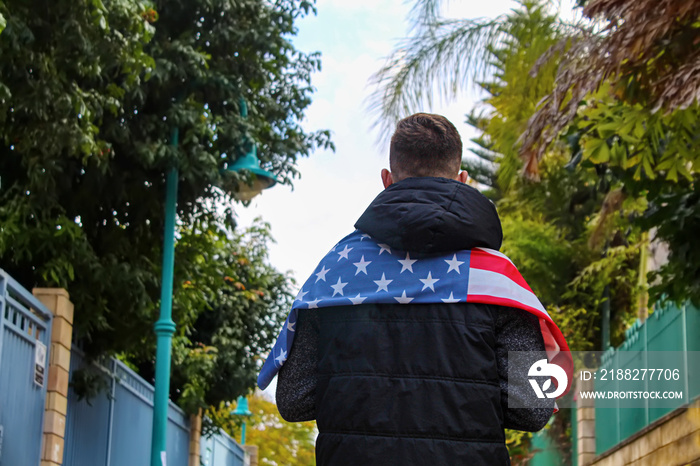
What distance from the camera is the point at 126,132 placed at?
36.4ft

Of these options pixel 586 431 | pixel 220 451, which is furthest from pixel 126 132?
pixel 220 451

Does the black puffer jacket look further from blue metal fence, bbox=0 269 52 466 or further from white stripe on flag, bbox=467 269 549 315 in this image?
blue metal fence, bbox=0 269 52 466

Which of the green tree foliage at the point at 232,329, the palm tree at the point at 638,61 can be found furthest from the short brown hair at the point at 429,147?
the green tree foliage at the point at 232,329

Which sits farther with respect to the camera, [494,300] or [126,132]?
[126,132]

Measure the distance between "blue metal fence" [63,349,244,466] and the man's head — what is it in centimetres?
882

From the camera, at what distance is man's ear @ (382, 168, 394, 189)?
277cm

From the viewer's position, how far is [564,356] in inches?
97.7

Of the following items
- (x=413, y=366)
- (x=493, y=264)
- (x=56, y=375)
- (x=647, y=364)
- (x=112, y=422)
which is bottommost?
(x=413, y=366)

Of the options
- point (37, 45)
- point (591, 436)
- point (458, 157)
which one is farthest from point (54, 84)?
point (591, 436)

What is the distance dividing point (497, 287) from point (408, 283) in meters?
0.23

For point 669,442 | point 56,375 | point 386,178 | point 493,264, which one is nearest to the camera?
point 493,264

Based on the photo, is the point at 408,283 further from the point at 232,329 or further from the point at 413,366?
the point at 232,329

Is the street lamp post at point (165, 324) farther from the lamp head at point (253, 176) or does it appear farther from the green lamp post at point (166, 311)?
the lamp head at point (253, 176)

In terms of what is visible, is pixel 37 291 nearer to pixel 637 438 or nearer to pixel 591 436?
pixel 637 438
